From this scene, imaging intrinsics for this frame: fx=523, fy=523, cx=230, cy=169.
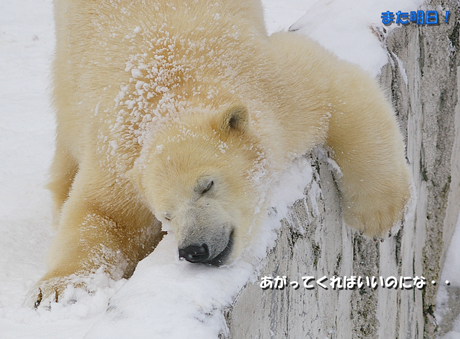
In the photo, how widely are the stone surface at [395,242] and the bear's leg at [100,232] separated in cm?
89

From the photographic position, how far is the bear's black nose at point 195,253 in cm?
198

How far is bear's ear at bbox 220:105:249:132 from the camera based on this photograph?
7.45ft

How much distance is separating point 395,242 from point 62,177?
2557 mm

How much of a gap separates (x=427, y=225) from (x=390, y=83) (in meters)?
2.23

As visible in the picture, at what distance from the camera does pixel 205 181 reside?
2.16m

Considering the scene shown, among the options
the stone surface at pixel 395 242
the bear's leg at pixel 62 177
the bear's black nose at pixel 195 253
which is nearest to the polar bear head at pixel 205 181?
the bear's black nose at pixel 195 253

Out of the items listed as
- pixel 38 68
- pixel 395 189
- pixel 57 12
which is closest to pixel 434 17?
pixel 395 189

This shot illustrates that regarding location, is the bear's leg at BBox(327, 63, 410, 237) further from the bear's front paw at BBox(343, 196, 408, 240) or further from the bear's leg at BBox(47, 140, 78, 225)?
the bear's leg at BBox(47, 140, 78, 225)

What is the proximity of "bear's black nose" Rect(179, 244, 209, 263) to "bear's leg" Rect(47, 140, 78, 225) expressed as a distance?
211cm

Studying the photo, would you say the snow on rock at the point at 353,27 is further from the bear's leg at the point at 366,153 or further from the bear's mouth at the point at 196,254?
the bear's mouth at the point at 196,254

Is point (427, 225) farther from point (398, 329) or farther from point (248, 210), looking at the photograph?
point (248, 210)

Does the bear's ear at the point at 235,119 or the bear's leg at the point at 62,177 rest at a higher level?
the bear's ear at the point at 235,119

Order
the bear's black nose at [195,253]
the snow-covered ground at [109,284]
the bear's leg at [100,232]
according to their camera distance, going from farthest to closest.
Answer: the bear's leg at [100,232] < the bear's black nose at [195,253] < the snow-covered ground at [109,284]

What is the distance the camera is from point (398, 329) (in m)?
4.36
